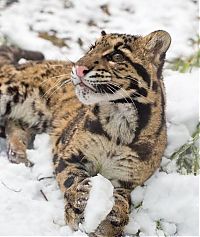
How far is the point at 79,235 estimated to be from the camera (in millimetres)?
4785

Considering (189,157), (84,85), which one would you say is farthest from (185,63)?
(84,85)

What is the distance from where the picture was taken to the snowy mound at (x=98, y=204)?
4648mm

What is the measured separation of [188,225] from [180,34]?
13.6ft

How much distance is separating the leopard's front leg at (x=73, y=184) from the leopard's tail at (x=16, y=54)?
1.80 meters

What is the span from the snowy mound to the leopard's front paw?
0.46ft

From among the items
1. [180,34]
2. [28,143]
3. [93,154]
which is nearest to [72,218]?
[93,154]

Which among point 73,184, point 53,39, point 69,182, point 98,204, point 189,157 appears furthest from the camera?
point 53,39

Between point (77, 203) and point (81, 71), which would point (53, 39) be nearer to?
point (81, 71)

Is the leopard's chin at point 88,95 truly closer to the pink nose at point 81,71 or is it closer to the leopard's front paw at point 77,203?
the pink nose at point 81,71

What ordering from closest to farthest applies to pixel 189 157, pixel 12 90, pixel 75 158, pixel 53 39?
pixel 75 158, pixel 189 157, pixel 12 90, pixel 53 39

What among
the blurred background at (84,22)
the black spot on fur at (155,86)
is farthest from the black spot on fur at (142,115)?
the blurred background at (84,22)

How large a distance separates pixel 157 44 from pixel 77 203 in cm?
138

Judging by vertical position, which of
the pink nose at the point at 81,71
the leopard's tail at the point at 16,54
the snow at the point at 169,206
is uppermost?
the pink nose at the point at 81,71

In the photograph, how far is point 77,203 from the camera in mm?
4883
